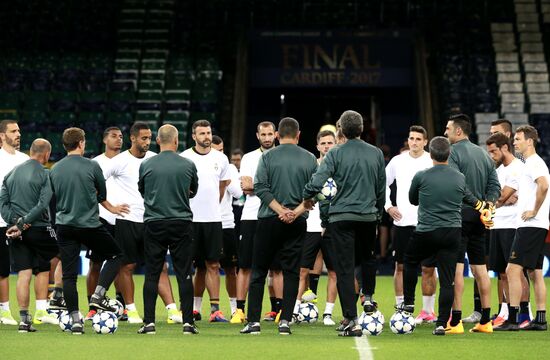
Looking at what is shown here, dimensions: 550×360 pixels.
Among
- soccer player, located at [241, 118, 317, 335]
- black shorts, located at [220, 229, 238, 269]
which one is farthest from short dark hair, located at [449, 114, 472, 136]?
black shorts, located at [220, 229, 238, 269]

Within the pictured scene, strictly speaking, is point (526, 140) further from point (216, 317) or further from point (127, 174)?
point (127, 174)

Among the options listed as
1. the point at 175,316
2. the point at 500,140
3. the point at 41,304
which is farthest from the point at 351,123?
the point at 41,304

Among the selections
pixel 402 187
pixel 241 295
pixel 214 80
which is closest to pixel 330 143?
pixel 402 187

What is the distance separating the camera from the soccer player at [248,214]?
40.3ft

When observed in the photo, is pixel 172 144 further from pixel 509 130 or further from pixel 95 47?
pixel 95 47

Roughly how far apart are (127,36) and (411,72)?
8.36 metres

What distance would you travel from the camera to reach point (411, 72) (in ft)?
99.1

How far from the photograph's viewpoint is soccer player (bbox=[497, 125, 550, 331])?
11891mm

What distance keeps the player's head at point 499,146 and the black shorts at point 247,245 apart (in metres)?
2.96

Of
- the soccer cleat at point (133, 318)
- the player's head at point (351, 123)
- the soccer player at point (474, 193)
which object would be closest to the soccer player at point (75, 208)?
the soccer cleat at point (133, 318)

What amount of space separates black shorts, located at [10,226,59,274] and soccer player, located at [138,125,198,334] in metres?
1.42

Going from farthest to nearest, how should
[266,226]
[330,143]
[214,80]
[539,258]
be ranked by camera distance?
[214,80] → [330,143] → [539,258] → [266,226]

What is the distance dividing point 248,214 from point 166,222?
94.3 inches

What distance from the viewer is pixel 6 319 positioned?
12.3m
